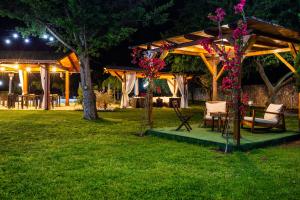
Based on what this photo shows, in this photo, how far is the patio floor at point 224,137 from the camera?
7.32 m

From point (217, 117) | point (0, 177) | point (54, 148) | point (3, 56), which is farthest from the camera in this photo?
point (3, 56)

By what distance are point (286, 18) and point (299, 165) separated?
10.9 m

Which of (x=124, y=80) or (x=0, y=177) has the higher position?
(x=124, y=80)

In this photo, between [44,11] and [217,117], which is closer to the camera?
[217,117]

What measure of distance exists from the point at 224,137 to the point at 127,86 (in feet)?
45.4

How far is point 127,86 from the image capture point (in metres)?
21.4

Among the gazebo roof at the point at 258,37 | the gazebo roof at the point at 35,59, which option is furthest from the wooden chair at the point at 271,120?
the gazebo roof at the point at 35,59

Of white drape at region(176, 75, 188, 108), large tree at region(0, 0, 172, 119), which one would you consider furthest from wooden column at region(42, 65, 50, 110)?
white drape at region(176, 75, 188, 108)

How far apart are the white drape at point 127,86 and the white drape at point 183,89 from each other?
327 centimetres

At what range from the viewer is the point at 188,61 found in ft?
60.0

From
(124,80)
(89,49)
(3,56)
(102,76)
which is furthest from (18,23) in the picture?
(89,49)

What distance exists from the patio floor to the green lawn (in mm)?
287

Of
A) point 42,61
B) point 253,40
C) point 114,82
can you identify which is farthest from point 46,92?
point 253,40

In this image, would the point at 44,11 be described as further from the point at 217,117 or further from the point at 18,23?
the point at 18,23
